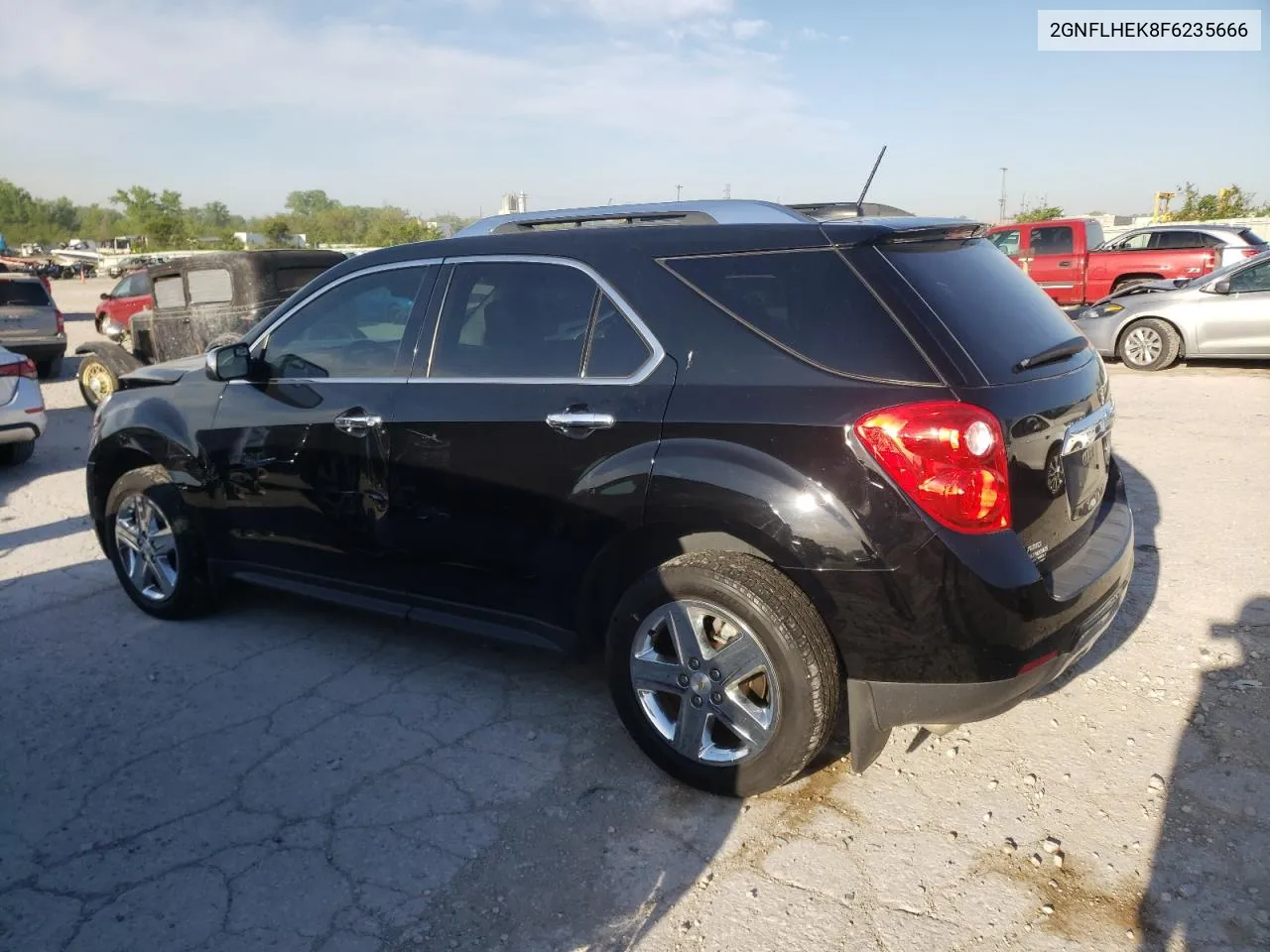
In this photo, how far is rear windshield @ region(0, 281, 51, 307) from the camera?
14.1 metres

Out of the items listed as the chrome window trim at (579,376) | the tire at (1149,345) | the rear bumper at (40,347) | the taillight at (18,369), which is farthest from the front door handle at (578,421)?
the rear bumper at (40,347)

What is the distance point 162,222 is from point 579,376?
268 feet

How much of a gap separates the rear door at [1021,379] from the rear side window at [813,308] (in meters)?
0.09

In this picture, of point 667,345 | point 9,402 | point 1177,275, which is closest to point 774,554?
point 667,345

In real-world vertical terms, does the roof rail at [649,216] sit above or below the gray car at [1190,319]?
above

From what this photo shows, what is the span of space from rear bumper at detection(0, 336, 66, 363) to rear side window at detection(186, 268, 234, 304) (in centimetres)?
577

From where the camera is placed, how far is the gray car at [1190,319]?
439 inches

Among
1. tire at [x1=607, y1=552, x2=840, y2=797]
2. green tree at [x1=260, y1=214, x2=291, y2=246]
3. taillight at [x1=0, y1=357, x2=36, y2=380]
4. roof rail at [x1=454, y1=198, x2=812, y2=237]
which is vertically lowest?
tire at [x1=607, y1=552, x2=840, y2=797]

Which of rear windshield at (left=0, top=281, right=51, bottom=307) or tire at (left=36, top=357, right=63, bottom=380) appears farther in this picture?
tire at (left=36, top=357, right=63, bottom=380)

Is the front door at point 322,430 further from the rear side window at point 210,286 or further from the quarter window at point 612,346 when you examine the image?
the rear side window at point 210,286

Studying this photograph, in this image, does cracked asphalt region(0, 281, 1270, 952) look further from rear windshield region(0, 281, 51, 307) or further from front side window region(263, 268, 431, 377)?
rear windshield region(0, 281, 51, 307)

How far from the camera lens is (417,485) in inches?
143

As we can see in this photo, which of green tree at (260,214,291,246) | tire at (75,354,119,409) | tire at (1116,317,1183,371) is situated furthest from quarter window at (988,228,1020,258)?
green tree at (260,214,291,246)

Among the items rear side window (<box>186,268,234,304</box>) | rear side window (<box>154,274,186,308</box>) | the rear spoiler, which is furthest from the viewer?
rear side window (<box>154,274,186,308</box>)
